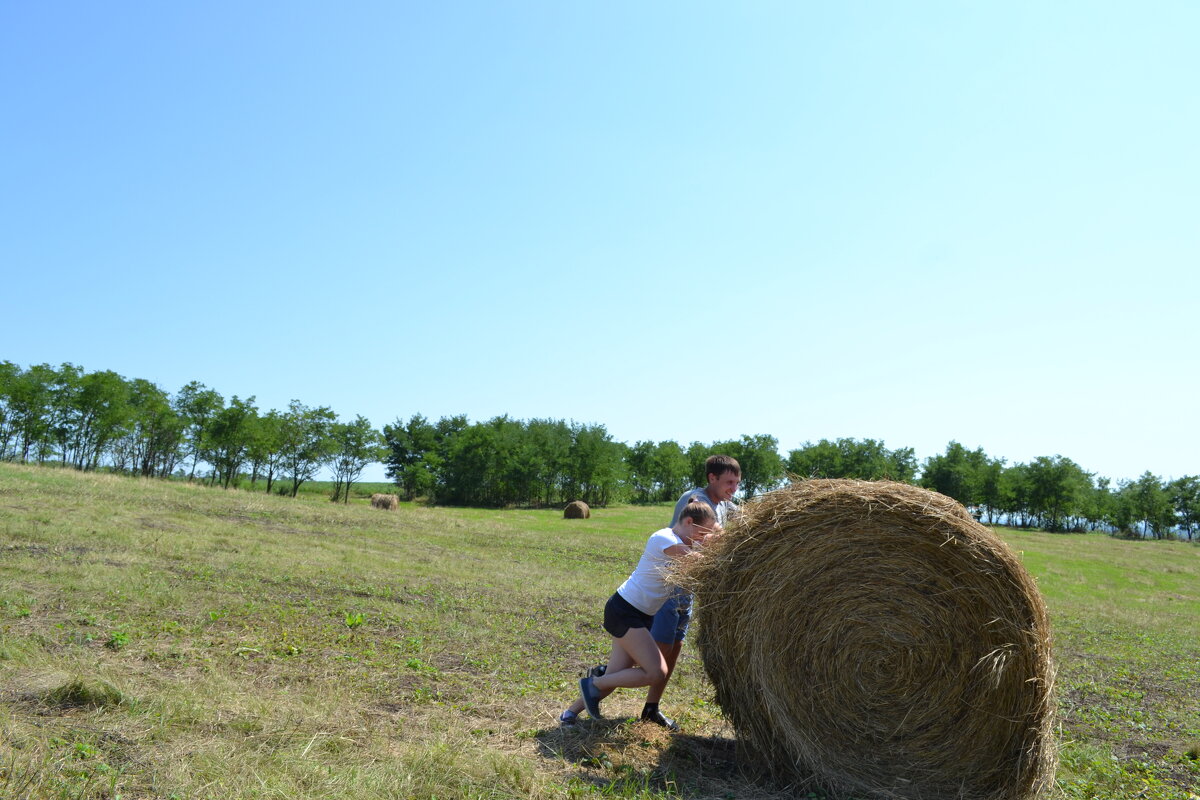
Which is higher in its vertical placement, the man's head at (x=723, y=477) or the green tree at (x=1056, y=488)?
the green tree at (x=1056, y=488)

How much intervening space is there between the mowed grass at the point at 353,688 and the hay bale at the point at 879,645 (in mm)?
640

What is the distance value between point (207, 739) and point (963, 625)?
5557mm

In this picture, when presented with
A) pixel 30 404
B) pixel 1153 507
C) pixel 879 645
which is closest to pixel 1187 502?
pixel 1153 507

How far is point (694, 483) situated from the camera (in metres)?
91.6

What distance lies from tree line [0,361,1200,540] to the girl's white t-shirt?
50.9 meters

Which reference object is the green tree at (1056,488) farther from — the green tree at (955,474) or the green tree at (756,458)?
the green tree at (756,458)

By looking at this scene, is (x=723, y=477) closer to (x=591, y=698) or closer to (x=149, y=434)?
(x=591, y=698)

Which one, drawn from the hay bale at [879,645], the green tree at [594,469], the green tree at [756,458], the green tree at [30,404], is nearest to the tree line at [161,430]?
the green tree at [30,404]

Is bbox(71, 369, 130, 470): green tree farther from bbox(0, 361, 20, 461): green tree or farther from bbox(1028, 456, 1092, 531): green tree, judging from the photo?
bbox(1028, 456, 1092, 531): green tree

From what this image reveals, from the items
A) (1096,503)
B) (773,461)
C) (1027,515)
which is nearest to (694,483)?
(773,461)

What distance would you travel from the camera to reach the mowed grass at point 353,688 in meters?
4.84

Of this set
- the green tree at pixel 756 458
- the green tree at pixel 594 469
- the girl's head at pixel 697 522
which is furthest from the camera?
the green tree at pixel 756 458

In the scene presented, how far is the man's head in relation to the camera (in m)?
6.38

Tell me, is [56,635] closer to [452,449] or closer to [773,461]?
[452,449]
